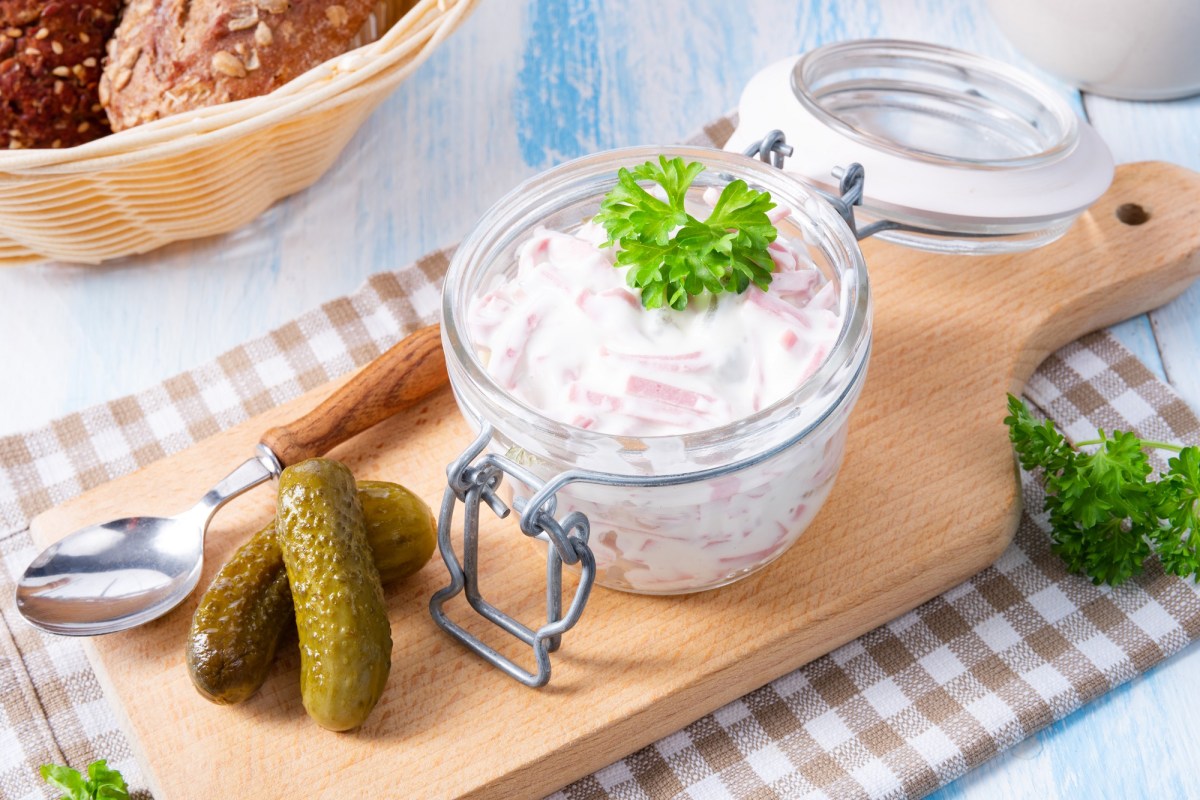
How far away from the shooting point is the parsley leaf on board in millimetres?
1601

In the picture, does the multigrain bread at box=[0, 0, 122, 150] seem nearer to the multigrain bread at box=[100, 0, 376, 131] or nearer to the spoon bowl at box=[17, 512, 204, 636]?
the multigrain bread at box=[100, 0, 376, 131]

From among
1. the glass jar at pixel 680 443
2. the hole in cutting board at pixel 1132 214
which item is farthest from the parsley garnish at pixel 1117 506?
the hole in cutting board at pixel 1132 214

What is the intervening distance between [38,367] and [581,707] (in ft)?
4.38

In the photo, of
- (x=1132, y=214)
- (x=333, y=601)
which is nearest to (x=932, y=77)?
(x=1132, y=214)

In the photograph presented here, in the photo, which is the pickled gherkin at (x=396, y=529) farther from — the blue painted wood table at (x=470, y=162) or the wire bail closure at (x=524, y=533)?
the blue painted wood table at (x=470, y=162)

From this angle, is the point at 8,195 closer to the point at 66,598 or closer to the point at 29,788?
the point at 66,598

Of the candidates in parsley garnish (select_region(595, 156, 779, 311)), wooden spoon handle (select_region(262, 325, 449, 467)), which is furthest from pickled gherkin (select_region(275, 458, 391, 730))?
parsley garnish (select_region(595, 156, 779, 311))

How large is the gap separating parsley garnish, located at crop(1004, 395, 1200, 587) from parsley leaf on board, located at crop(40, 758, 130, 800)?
139 cm

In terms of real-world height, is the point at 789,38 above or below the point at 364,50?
below

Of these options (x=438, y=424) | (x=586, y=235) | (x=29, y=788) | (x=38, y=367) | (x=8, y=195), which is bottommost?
(x=29, y=788)

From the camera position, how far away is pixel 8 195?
2035 mm

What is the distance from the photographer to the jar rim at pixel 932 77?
214cm

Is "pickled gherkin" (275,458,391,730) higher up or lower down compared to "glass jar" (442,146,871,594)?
lower down

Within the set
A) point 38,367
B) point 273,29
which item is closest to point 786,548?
point 273,29
